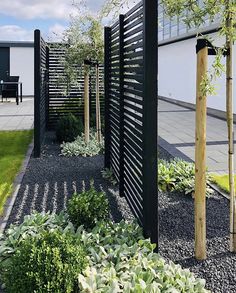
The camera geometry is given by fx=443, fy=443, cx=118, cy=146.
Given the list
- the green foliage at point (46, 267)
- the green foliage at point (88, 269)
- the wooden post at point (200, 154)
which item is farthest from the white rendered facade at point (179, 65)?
the green foliage at point (46, 267)

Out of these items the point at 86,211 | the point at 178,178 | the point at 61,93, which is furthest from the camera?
the point at 61,93

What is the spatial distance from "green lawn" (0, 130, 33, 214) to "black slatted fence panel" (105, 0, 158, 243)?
134 centimetres

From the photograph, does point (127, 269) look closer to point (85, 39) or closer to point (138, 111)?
point (138, 111)

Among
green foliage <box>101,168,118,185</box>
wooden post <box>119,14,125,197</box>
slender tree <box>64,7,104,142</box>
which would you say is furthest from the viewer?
slender tree <box>64,7,104,142</box>

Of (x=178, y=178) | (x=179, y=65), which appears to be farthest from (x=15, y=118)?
(x=178, y=178)

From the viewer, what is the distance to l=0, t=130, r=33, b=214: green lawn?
17.5ft

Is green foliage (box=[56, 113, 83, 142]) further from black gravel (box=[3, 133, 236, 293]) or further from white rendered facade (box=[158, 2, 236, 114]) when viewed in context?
white rendered facade (box=[158, 2, 236, 114])

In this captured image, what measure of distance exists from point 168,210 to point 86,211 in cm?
120

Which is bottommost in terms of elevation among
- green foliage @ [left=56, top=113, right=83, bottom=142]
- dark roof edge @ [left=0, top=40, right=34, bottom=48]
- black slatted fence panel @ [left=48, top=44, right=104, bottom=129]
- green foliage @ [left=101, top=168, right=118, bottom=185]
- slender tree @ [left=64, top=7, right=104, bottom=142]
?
green foliage @ [left=101, top=168, right=118, bottom=185]

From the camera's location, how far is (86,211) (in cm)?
347

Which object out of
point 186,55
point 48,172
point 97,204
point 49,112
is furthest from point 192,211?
point 186,55

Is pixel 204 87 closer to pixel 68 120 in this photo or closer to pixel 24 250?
pixel 24 250

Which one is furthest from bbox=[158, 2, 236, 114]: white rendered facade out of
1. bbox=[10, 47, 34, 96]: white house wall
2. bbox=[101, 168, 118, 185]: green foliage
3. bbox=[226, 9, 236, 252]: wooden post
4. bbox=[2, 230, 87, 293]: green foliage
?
bbox=[2, 230, 87, 293]: green foliage

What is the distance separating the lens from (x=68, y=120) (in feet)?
27.5
